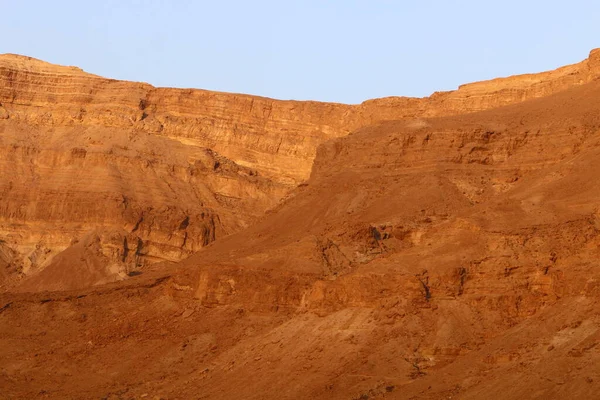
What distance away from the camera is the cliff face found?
89.8 meters

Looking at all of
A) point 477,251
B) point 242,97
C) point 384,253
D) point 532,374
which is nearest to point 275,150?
point 242,97

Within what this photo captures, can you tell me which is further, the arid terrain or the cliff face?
the cliff face

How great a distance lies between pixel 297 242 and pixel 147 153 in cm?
3287

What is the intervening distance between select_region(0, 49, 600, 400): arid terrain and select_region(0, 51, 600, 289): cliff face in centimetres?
14

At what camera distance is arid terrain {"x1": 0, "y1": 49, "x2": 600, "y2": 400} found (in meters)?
54.0

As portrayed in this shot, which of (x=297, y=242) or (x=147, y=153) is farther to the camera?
(x=147, y=153)

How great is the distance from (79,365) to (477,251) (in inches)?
648

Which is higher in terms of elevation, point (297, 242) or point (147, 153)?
point (147, 153)

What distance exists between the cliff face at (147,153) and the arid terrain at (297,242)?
0.47 feet

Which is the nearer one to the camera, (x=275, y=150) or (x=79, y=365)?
(x=79, y=365)

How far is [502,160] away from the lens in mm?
75500

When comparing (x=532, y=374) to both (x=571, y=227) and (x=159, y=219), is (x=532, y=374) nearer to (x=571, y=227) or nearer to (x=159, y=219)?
(x=571, y=227)

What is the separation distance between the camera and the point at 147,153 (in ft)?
319

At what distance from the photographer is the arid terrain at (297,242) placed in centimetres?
5400
